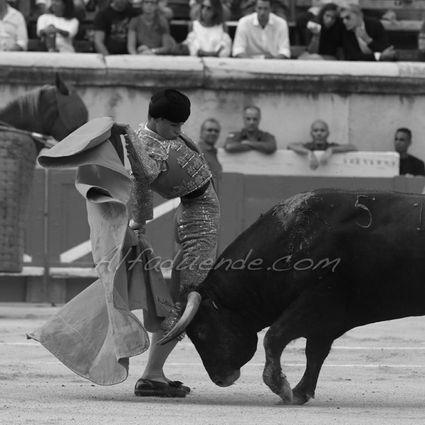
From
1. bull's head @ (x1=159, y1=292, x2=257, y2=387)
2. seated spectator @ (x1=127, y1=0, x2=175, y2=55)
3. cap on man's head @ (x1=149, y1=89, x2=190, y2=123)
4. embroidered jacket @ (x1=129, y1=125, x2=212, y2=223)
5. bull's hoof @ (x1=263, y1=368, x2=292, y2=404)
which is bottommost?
bull's hoof @ (x1=263, y1=368, x2=292, y2=404)

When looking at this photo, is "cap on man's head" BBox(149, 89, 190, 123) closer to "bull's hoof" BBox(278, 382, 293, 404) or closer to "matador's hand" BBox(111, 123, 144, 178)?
"matador's hand" BBox(111, 123, 144, 178)

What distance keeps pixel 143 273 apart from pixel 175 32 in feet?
25.9

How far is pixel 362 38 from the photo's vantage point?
13.2 metres

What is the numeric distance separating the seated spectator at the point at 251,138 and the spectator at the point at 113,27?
1.37 metres

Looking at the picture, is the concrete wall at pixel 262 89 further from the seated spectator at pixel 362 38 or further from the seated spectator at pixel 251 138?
the seated spectator at pixel 251 138

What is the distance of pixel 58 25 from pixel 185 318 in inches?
280

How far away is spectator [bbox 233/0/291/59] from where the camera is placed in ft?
41.1

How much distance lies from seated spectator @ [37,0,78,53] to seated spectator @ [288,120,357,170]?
7.13ft

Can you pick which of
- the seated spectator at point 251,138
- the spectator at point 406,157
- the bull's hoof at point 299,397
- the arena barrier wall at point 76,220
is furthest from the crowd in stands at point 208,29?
the bull's hoof at point 299,397

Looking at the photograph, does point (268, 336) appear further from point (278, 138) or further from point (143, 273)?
point (278, 138)

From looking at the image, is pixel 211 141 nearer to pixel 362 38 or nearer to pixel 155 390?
pixel 362 38

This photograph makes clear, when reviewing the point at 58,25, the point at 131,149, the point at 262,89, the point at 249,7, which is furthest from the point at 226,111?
the point at 131,149

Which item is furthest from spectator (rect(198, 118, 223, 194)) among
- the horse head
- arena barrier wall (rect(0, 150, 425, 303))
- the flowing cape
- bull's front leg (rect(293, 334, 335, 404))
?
bull's front leg (rect(293, 334, 335, 404))

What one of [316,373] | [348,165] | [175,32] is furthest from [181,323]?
[175,32]
